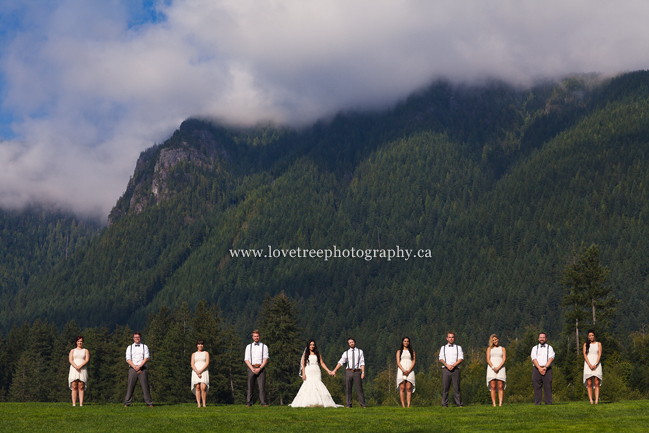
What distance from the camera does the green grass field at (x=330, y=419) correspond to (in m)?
19.4

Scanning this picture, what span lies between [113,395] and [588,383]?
8261 centimetres

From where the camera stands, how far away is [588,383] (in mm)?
26250

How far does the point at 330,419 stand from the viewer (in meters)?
21.7

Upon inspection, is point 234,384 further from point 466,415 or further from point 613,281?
point 613,281

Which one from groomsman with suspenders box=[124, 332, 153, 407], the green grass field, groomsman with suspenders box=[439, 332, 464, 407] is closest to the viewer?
the green grass field

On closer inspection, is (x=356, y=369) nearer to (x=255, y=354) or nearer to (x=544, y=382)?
(x=255, y=354)

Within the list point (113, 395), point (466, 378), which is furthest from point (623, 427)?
point (466, 378)

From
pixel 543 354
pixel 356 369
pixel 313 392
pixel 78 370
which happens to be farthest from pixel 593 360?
pixel 78 370

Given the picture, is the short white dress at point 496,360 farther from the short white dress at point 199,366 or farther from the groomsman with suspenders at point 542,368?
the short white dress at point 199,366

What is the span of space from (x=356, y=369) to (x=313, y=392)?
1.87 m

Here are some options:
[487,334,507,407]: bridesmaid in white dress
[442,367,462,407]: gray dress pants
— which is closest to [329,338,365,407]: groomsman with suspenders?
[442,367,462,407]: gray dress pants

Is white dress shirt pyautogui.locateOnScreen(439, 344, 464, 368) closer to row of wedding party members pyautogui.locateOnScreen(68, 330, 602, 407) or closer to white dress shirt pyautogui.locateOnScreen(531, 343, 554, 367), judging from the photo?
row of wedding party members pyautogui.locateOnScreen(68, 330, 602, 407)

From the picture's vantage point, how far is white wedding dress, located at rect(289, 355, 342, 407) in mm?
27422

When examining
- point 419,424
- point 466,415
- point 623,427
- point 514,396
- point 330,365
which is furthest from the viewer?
point 330,365
